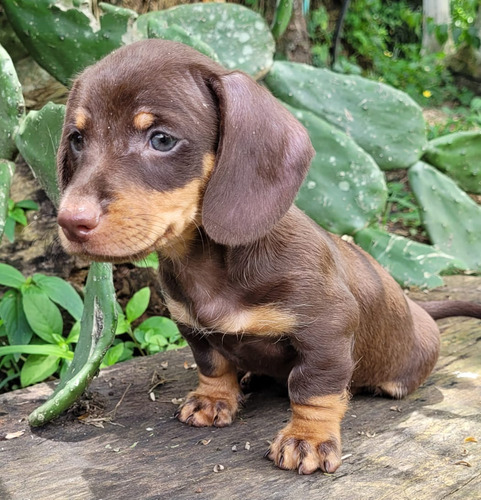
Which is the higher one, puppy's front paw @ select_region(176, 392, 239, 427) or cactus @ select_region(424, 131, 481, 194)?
cactus @ select_region(424, 131, 481, 194)

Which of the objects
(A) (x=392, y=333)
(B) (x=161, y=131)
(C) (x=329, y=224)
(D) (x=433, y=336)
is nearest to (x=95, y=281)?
(B) (x=161, y=131)

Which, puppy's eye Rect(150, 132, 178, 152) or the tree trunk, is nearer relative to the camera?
puppy's eye Rect(150, 132, 178, 152)

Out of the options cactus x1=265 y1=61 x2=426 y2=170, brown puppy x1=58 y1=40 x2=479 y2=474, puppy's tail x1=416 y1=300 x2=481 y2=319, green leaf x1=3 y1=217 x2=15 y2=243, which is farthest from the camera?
cactus x1=265 y1=61 x2=426 y2=170

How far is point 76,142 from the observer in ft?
6.10

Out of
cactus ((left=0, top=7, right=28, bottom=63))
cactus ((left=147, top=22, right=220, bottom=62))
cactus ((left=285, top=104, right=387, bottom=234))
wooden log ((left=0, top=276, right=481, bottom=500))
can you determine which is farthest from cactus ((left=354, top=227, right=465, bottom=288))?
cactus ((left=0, top=7, right=28, bottom=63))

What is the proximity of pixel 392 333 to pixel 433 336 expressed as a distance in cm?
24

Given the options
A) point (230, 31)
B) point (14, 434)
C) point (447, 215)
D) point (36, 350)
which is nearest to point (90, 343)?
point (14, 434)

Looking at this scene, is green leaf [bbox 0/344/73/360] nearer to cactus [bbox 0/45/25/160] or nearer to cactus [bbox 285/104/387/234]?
cactus [bbox 0/45/25/160]

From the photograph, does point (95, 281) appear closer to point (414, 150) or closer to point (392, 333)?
point (392, 333)

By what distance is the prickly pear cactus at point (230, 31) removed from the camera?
3496 mm

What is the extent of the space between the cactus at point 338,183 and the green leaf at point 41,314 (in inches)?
51.8

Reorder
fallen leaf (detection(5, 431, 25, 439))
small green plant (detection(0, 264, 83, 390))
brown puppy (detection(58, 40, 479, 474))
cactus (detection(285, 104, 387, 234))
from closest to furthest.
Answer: brown puppy (detection(58, 40, 479, 474)) < fallen leaf (detection(5, 431, 25, 439)) < small green plant (detection(0, 264, 83, 390)) < cactus (detection(285, 104, 387, 234))

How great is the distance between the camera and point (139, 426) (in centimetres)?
224

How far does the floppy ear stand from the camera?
1753 millimetres
